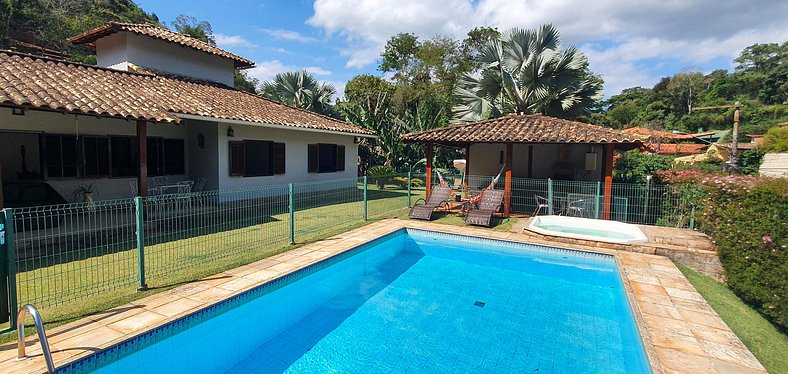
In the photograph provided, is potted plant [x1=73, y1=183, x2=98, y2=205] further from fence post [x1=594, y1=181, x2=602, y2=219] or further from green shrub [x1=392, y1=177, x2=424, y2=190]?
fence post [x1=594, y1=181, x2=602, y2=219]

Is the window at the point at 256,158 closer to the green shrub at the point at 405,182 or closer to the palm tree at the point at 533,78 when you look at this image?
the green shrub at the point at 405,182

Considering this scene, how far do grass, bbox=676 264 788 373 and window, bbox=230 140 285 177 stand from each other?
13.4 m

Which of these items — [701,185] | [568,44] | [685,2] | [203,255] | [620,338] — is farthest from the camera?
[568,44]

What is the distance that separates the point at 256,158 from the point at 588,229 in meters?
12.1

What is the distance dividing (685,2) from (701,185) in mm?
8568

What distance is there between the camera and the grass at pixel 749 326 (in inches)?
167

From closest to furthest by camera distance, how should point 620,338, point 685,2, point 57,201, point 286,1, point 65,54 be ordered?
1. point 620,338
2. point 57,201
3. point 685,2
4. point 286,1
5. point 65,54

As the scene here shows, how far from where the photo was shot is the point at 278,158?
15.2m

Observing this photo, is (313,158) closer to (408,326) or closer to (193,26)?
(408,326)

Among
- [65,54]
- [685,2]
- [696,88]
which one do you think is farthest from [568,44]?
[696,88]

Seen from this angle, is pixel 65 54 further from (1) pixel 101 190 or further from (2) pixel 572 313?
(2) pixel 572 313

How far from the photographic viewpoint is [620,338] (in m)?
5.30

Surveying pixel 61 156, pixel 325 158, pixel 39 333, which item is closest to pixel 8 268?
pixel 39 333

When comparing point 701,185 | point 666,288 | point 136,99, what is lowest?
point 666,288
